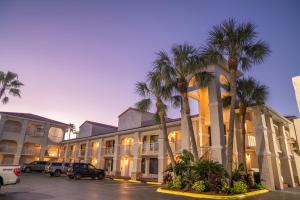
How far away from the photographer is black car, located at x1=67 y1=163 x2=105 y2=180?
21.4 metres

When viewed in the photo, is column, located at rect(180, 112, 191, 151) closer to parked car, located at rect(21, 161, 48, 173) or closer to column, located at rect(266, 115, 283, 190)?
column, located at rect(266, 115, 283, 190)

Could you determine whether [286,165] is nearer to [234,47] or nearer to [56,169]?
[234,47]

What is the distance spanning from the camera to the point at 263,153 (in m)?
14.8

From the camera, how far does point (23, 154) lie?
118ft

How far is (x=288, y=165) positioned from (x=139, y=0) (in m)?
19.9

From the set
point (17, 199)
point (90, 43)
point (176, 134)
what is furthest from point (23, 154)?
point (17, 199)

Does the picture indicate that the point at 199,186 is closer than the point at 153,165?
Yes

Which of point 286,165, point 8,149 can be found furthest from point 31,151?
point 286,165

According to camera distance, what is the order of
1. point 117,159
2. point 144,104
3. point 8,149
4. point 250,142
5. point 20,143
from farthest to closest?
point 20,143
point 8,149
point 117,159
point 250,142
point 144,104

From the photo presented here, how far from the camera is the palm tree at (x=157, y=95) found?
1534 cm

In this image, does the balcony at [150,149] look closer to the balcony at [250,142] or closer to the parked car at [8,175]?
the balcony at [250,142]

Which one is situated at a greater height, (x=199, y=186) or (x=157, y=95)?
(x=157, y=95)

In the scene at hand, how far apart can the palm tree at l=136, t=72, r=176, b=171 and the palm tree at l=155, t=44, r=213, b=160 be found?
0.63 meters

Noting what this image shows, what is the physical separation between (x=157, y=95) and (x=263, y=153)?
8987 millimetres
